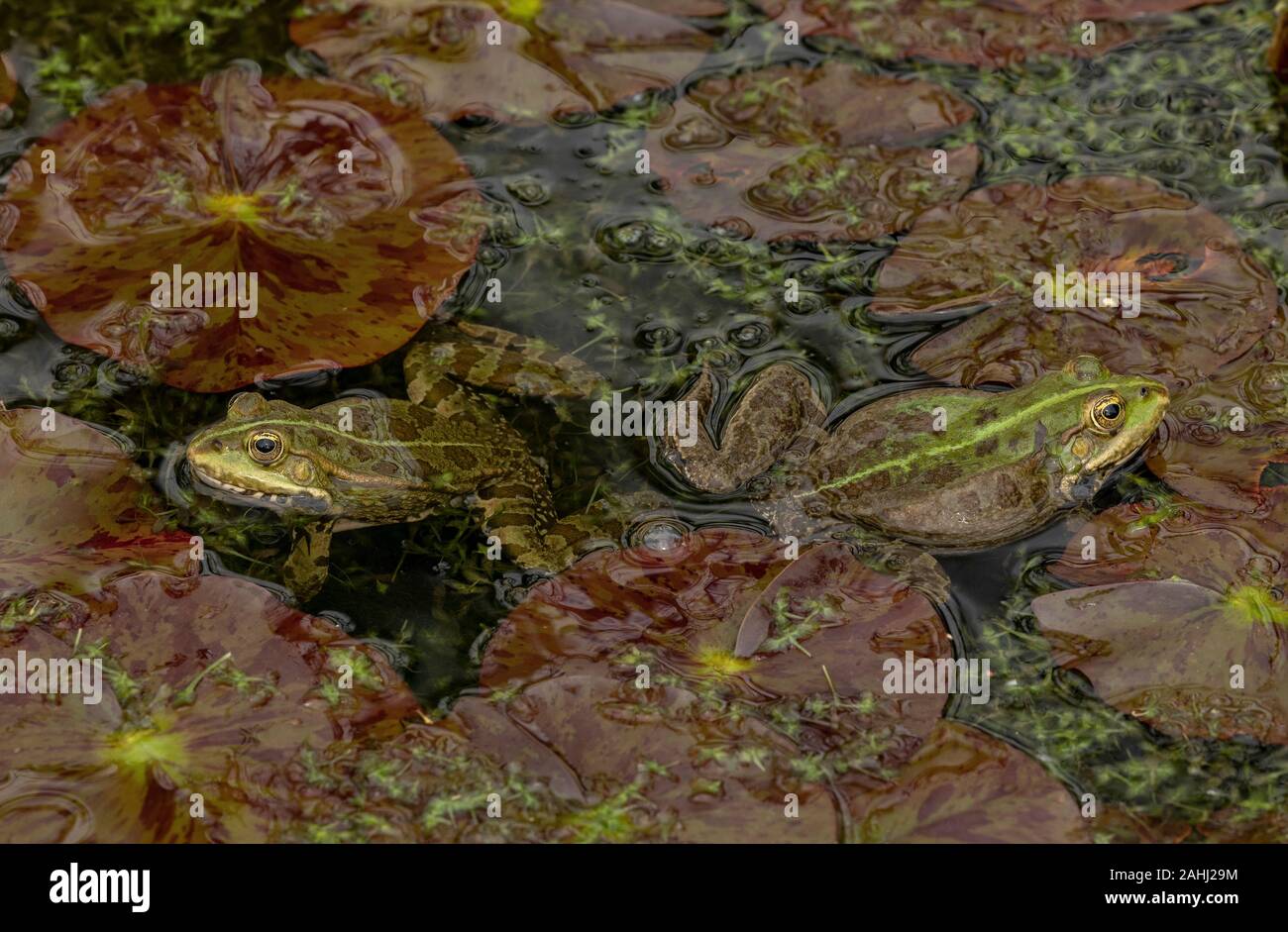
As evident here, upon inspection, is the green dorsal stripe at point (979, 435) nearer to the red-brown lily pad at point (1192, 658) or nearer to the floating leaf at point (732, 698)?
the floating leaf at point (732, 698)

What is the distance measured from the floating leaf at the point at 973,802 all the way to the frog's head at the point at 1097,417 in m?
1.43

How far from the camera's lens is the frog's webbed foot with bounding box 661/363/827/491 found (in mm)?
5516

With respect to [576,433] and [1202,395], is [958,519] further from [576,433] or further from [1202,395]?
[576,433]

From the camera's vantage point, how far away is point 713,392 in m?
5.83

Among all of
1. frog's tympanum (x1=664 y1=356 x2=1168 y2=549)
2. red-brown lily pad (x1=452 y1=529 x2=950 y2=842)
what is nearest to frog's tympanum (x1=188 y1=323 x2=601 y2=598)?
red-brown lily pad (x1=452 y1=529 x2=950 y2=842)

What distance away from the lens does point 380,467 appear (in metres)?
5.48

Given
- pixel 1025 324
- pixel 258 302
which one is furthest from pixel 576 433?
pixel 1025 324

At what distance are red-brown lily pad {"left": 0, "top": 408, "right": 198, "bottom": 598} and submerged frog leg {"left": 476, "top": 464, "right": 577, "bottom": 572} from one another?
4.46ft

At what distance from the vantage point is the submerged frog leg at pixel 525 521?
17.4 ft

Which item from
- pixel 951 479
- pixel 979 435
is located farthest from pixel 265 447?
pixel 979 435

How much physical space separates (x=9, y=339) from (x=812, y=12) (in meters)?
4.86

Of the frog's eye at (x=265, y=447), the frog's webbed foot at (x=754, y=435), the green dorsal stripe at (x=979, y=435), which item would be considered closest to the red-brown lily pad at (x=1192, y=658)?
the green dorsal stripe at (x=979, y=435)

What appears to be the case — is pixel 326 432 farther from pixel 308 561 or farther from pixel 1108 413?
pixel 1108 413

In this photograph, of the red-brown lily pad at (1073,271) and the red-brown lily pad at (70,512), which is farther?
the red-brown lily pad at (1073,271)
